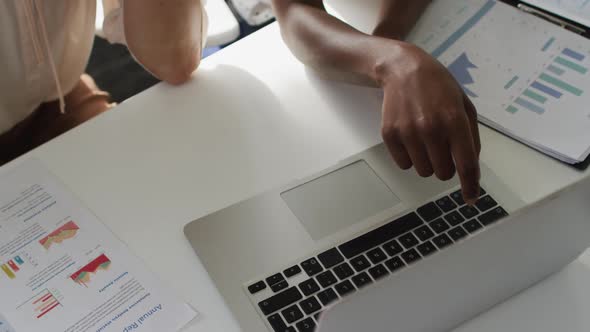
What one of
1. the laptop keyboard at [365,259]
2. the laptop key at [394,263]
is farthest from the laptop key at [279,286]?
the laptop key at [394,263]

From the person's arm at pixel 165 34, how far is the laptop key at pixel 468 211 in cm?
42

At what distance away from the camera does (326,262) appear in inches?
28.1

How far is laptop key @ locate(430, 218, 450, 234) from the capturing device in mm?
733

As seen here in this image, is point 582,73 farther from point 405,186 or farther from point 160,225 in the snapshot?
point 160,225

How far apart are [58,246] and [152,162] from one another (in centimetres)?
16

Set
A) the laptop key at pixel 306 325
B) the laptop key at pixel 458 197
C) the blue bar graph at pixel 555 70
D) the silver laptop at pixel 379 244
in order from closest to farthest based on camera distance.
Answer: the silver laptop at pixel 379 244 < the laptop key at pixel 306 325 < the laptop key at pixel 458 197 < the blue bar graph at pixel 555 70

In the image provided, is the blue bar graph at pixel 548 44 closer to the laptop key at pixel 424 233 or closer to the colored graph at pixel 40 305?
the laptop key at pixel 424 233

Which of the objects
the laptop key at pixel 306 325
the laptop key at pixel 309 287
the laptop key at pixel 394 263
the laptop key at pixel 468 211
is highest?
the laptop key at pixel 468 211

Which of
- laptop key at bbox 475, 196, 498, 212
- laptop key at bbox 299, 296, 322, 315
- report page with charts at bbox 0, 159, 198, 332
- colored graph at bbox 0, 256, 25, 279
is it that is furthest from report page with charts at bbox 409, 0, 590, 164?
colored graph at bbox 0, 256, 25, 279

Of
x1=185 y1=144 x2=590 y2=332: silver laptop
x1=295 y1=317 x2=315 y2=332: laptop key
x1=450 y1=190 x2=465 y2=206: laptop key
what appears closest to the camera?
x1=185 y1=144 x2=590 y2=332: silver laptop

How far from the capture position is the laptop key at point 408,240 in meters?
0.72

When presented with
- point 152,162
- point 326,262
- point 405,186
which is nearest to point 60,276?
point 152,162

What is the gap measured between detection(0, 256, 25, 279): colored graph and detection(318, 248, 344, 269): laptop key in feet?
1.10

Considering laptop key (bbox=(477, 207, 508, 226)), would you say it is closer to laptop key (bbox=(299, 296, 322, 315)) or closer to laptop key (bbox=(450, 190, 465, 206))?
laptop key (bbox=(450, 190, 465, 206))
